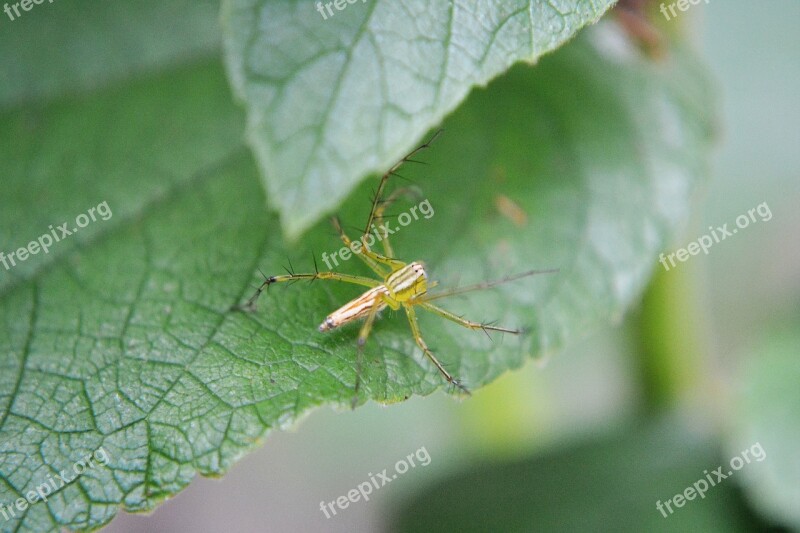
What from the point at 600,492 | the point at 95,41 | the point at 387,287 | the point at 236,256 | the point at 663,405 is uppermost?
the point at 95,41

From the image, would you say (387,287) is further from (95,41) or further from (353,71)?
(95,41)

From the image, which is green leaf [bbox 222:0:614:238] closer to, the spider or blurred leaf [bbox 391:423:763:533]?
the spider

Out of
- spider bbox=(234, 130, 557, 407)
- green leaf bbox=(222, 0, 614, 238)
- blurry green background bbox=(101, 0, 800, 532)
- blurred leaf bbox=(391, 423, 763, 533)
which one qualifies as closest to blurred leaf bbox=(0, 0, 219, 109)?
spider bbox=(234, 130, 557, 407)

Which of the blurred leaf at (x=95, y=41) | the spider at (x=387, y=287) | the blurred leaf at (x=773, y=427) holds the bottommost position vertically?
the blurred leaf at (x=773, y=427)

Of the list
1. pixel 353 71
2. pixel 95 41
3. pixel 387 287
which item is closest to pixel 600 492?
pixel 387 287

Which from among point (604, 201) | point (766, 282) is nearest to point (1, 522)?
point (604, 201)

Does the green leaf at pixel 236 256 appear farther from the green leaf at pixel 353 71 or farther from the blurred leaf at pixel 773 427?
the blurred leaf at pixel 773 427

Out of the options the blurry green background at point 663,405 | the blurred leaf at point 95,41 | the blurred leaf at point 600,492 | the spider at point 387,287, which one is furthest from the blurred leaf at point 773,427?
the blurred leaf at point 95,41
